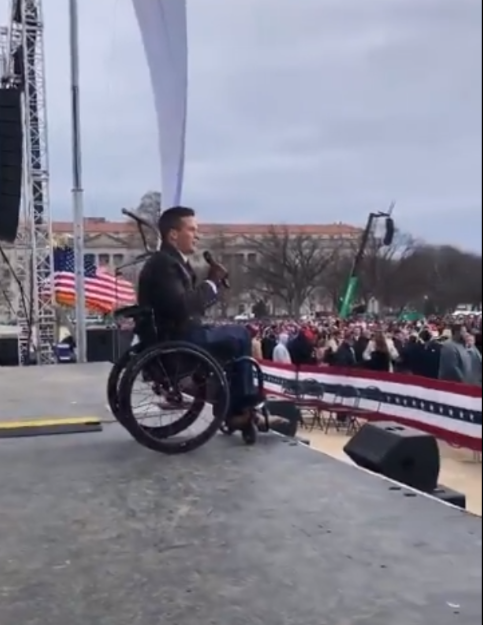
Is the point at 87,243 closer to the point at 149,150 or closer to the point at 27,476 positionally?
the point at 149,150

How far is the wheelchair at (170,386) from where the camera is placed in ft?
6.15

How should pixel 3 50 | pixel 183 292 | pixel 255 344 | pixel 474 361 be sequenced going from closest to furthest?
pixel 474 361 < pixel 3 50 < pixel 183 292 < pixel 255 344

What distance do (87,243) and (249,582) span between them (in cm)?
58

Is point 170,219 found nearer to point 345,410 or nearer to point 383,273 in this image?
point 345,410

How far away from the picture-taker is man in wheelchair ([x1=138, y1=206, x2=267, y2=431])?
1.55 metres

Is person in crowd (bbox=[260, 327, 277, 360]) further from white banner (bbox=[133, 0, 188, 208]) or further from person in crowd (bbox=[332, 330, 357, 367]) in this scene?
white banner (bbox=[133, 0, 188, 208])

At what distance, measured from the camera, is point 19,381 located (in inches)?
64.1

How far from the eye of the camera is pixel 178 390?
2080mm

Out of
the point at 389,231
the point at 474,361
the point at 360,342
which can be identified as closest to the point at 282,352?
the point at 360,342

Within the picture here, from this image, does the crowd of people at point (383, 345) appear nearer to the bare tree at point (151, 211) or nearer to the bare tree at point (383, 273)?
the bare tree at point (383, 273)

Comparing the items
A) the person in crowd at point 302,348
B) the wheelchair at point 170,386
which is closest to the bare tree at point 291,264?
the person in crowd at point 302,348

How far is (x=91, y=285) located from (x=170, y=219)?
6.6 inches

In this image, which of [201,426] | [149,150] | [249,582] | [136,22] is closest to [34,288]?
[149,150]

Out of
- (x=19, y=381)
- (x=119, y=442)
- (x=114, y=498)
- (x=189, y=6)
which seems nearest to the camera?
(x=189, y=6)
